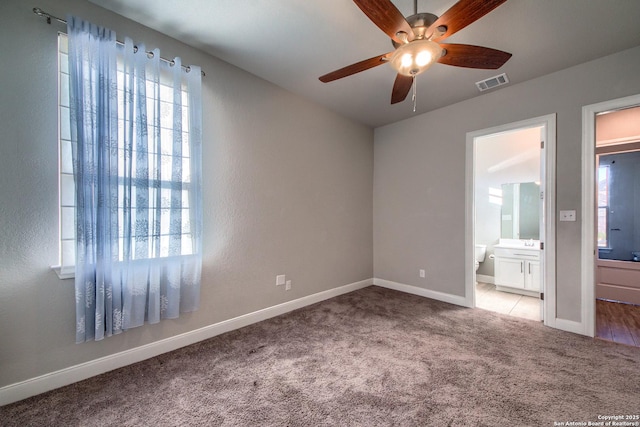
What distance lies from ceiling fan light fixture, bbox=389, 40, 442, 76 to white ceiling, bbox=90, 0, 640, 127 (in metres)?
0.55

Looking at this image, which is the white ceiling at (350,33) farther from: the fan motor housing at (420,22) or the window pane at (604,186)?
the window pane at (604,186)

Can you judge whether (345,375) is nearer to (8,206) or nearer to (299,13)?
(8,206)

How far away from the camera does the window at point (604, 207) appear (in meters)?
3.76

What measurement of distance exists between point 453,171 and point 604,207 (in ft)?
8.27

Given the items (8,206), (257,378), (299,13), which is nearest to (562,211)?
(299,13)

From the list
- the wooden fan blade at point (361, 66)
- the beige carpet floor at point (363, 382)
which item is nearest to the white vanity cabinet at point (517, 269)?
the beige carpet floor at point (363, 382)

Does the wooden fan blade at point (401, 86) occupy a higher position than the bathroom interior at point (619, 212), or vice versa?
the wooden fan blade at point (401, 86)

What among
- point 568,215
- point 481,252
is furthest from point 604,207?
point 568,215

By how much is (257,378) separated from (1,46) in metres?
2.71

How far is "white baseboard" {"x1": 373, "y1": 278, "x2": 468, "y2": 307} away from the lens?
335 cm

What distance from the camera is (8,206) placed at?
159 cm

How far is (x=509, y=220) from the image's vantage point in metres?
4.55

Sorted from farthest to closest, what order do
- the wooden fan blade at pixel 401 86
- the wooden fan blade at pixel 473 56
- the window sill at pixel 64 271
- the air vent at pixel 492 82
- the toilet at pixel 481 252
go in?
the toilet at pixel 481 252 < the air vent at pixel 492 82 < the wooden fan blade at pixel 401 86 < the window sill at pixel 64 271 < the wooden fan blade at pixel 473 56

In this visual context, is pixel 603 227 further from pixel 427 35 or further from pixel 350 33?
pixel 350 33
